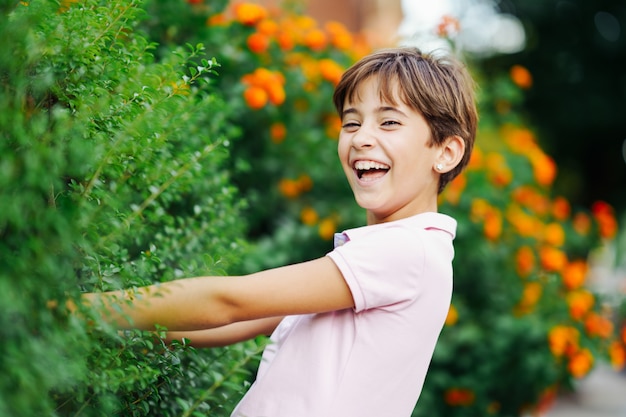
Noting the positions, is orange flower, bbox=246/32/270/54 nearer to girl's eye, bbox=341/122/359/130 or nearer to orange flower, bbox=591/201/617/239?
girl's eye, bbox=341/122/359/130

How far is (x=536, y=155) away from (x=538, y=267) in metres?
0.72

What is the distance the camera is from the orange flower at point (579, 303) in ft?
13.3

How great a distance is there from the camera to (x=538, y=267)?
13.6 ft

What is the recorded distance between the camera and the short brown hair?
151 centimetres

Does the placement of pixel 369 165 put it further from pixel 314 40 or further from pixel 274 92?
pixel 314 40

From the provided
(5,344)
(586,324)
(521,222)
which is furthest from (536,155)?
(5,344)

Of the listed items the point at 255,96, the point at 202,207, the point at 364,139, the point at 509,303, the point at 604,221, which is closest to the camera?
the point at 364,139

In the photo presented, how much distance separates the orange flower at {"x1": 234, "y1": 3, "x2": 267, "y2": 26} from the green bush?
1.75 meters

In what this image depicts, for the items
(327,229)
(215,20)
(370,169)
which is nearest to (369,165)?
(370,169)

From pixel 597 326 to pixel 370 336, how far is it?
10.7 feet

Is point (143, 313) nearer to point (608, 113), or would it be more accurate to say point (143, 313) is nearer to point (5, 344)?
point (5, 344)

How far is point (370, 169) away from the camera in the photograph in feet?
5.09

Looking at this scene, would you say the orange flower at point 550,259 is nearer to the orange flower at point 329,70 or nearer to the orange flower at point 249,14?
the orange flower at point 329,70

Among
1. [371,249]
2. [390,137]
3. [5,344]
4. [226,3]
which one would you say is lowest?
[5,344]
